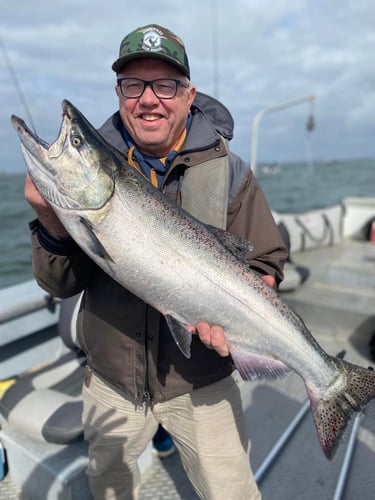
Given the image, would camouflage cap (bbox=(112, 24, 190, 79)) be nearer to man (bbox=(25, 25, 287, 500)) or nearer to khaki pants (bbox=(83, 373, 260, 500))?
→ man (bbox=(25, 25, 287, 500))

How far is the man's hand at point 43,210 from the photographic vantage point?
2.06m

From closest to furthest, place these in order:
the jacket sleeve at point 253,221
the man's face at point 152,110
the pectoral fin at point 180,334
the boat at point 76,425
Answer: the pectoral fin at point 180,334, the man's face at point 152,110, the jacket sleeve at point 253,221, the boat at point 76,425

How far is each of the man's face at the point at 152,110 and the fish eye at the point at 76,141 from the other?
1.61ft

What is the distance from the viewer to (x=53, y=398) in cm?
373

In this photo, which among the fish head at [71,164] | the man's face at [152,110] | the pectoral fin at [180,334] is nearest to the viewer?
the fish head at [71,164]

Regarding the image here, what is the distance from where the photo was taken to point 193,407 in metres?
2.54

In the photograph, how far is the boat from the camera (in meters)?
3.32

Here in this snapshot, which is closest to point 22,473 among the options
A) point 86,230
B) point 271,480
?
point 271,480

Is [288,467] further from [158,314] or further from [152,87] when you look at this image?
[152,87]

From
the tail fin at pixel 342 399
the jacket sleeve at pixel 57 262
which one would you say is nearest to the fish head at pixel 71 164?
the jacket sleeve at pixel 57 262

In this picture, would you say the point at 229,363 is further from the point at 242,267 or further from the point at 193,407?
the point at 242,267

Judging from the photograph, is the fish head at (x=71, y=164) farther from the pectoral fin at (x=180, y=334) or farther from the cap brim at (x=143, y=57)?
the pectoral fin at (x=180, y=334)

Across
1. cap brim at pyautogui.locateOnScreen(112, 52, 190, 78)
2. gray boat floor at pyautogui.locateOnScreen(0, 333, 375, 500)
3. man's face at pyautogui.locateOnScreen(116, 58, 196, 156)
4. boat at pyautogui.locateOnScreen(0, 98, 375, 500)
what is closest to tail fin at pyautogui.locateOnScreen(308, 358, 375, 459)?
boat at pyautogui.locateOnScreen(0, 98, 375, 500)

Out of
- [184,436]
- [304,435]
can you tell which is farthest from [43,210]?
[304,435]
